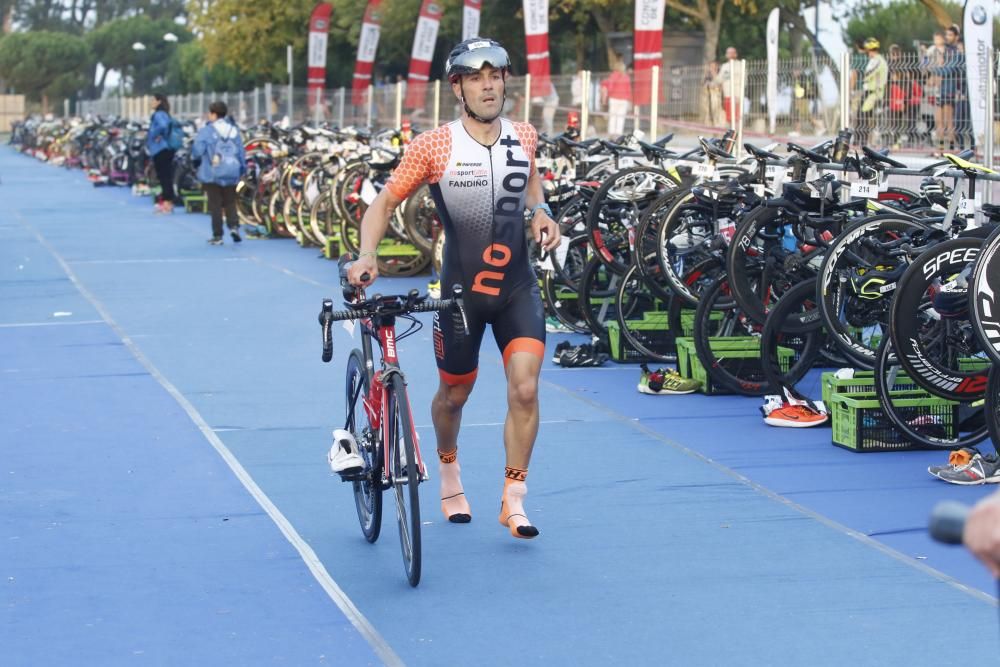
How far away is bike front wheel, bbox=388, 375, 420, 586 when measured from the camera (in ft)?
18.5

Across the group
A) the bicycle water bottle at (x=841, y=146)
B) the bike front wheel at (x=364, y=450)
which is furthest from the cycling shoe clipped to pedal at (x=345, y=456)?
the bicycle water bottle at (x=841, y=146)

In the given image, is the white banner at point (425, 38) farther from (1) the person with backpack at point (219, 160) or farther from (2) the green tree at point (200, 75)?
(2) the green tree at point (200, 75)

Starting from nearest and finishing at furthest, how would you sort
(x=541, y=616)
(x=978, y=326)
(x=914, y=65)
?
(x=541, y=616) < (x=978, y=326) < (x=914, y=65)

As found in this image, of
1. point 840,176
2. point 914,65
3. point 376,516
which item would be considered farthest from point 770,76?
point 376,516

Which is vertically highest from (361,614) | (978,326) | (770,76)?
(770,76)

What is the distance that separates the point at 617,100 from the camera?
71.6 feet

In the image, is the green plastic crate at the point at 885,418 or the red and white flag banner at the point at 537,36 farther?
the red and white flag banner at the point at 537,36

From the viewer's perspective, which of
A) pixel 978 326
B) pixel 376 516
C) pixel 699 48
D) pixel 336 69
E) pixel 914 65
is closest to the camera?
pixel 376 516

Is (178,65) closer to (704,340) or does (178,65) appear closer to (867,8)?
(867,8)

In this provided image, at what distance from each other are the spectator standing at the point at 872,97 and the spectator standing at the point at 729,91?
4.31ft

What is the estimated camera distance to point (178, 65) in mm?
99000

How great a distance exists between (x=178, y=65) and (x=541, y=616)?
9671cm

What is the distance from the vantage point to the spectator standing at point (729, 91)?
53.4ft

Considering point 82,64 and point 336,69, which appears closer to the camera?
point 336,69
